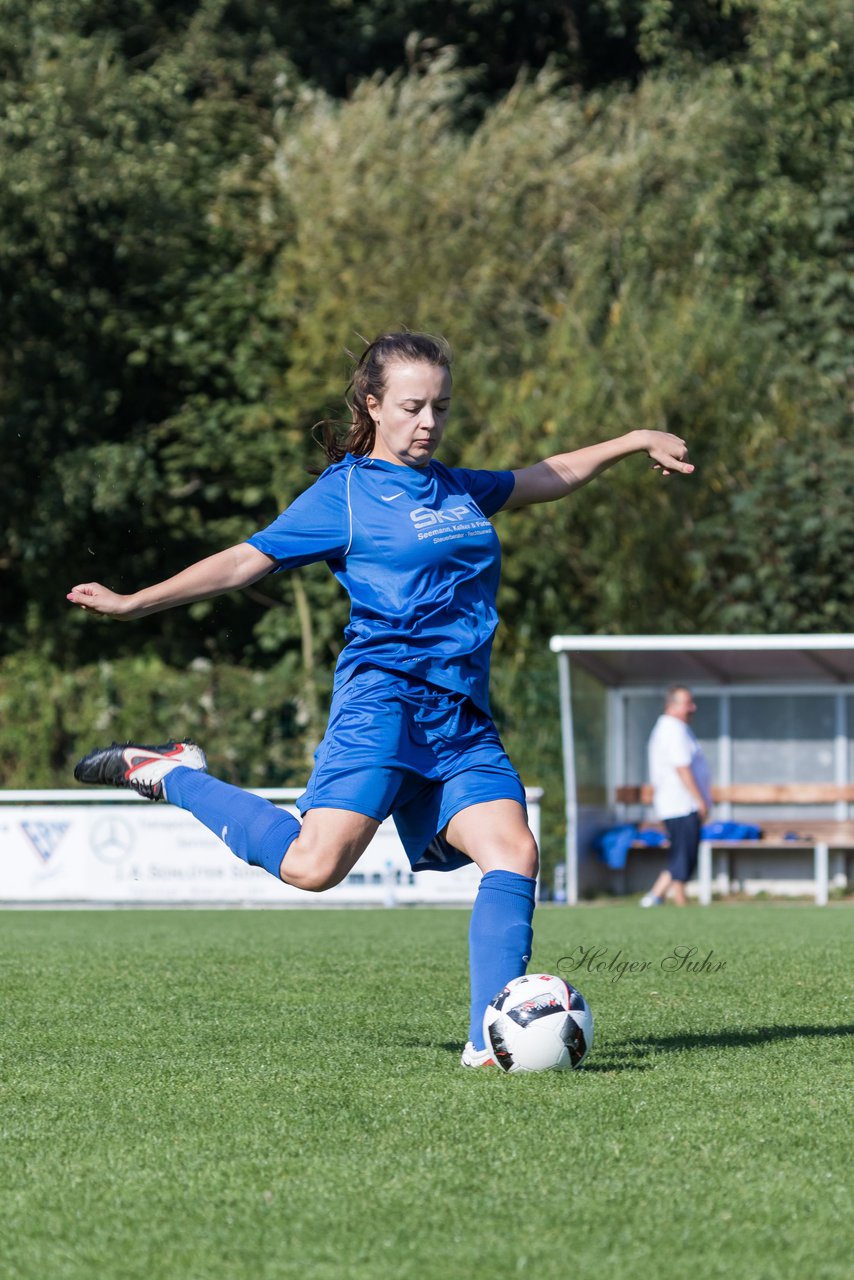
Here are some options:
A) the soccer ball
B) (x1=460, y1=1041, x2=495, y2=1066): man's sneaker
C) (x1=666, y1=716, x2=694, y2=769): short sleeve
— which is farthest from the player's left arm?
(x1=666, y1=716, x2=694, y2=769): short sleeve

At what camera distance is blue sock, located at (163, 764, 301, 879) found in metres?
5.24

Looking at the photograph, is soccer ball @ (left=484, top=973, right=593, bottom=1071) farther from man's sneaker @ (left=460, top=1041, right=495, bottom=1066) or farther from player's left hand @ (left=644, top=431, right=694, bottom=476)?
player's left hand @ (left=644, top=431, right=694, bottom=476)

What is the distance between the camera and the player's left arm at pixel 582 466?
221 inches

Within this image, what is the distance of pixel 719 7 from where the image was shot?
97.1 feet

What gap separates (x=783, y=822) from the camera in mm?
18453

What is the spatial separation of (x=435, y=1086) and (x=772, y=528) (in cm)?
1731

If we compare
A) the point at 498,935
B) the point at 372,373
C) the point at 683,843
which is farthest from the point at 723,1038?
the point at 683,843

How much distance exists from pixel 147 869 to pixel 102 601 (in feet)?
40.4

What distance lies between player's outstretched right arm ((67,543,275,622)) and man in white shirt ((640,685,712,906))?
10.9 meters

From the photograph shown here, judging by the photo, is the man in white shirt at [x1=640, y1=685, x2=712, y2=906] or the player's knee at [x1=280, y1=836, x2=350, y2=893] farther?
the man in white shirt at [x1=640, y1=685, x2=712, y2=906]

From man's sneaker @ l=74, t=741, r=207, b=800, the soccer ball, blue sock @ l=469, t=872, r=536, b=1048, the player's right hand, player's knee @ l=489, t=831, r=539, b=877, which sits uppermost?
the player's right hand

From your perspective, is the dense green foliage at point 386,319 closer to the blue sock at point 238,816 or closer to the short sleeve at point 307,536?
A: the blue sock at point 238,816

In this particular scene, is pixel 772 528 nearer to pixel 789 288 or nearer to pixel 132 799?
pixel 789 288

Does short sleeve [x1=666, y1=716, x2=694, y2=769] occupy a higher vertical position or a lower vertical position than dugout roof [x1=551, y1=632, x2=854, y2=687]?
lower
